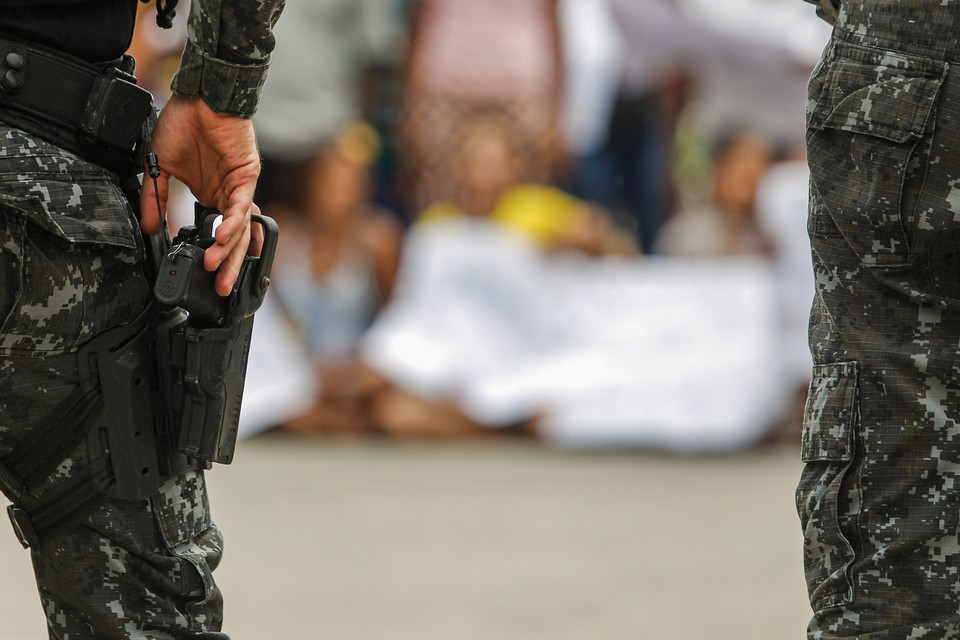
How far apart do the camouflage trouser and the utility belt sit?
17 millimetres

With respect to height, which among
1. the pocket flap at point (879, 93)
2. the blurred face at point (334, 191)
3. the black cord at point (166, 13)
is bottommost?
the pocket flap at point (879, 93)

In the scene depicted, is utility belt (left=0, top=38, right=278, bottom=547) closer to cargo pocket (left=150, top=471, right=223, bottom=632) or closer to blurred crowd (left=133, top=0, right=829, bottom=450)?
cargo pocket (left=150, top=471, right=223, bottom=632)

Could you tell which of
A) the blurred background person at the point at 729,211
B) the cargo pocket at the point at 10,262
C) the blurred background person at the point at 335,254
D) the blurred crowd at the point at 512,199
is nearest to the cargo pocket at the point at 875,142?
the cargo pocket at the point at 10,262

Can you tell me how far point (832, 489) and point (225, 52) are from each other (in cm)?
91

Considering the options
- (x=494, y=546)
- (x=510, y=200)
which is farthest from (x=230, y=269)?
A: (x=510, y=200)

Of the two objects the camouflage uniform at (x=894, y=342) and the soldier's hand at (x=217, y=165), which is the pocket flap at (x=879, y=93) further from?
the soldier's hand at (x=217, y=165)

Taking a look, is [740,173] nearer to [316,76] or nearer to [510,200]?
[510,200]

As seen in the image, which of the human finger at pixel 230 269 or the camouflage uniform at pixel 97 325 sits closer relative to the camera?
the camouflage uniform at pixel 97 325

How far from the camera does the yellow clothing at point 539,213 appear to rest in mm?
5746

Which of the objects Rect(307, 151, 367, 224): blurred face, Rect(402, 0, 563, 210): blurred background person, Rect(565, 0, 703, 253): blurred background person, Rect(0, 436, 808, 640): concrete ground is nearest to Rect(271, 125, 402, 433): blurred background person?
Rect(307, 151, 367, 224): blurred face

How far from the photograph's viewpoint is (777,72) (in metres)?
5.71

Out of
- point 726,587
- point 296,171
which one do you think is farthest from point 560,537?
point 296,171

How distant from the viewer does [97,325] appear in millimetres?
1613

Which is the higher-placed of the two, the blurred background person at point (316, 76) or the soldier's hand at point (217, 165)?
the blurred background person at point (316, 76)
